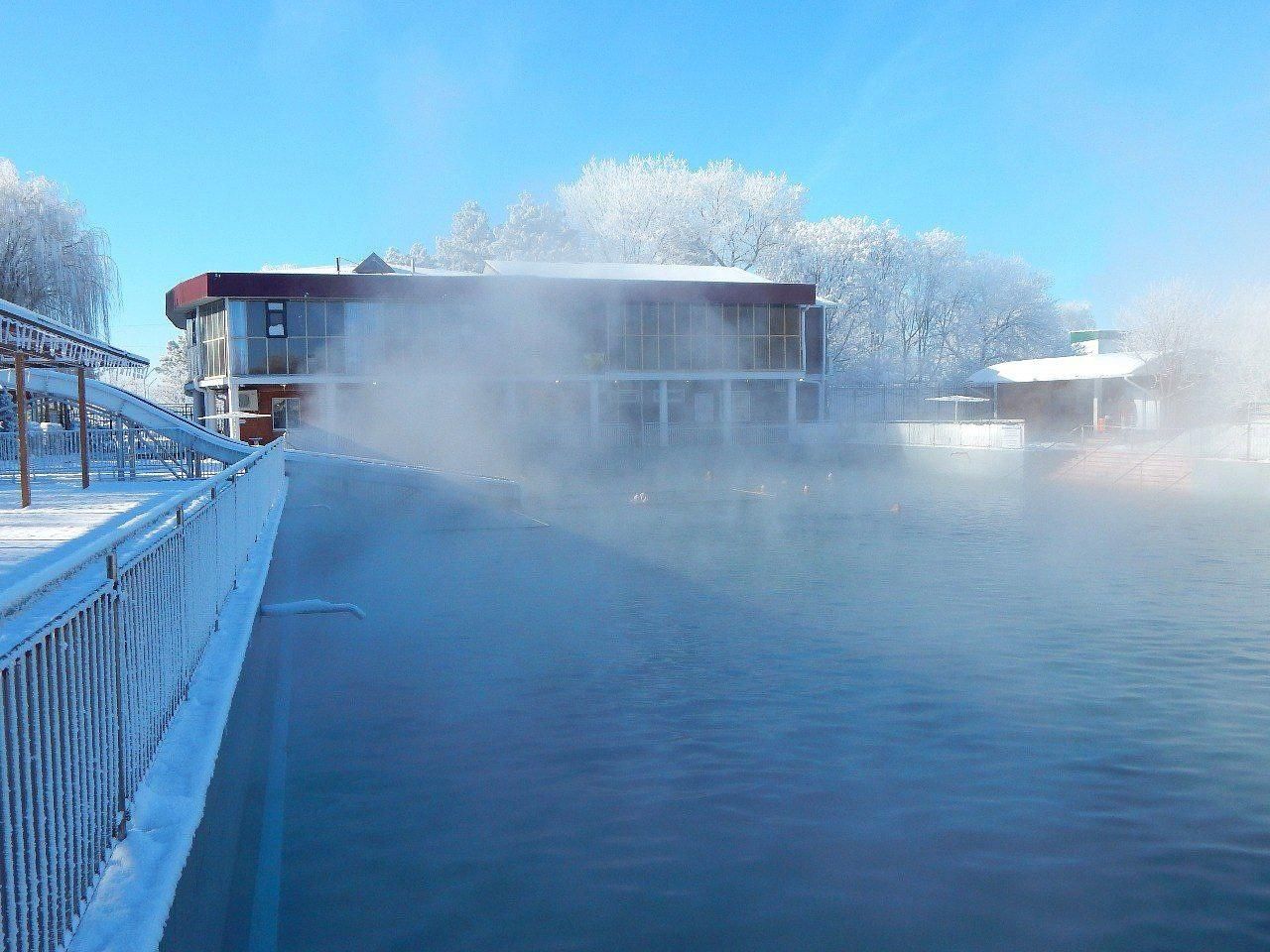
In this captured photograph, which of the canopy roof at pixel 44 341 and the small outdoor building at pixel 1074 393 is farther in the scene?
the small outdoor building at pixel 1074 393

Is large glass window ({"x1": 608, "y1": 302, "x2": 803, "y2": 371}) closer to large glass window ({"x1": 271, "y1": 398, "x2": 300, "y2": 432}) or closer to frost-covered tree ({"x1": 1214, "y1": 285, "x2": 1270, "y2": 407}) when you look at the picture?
large glass window ({"x1": 271, "y1": 398, "x2": 300, "y2": 432})

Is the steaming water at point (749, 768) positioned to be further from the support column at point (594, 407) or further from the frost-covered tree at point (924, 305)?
the frost-covered tree at point (924, 305)

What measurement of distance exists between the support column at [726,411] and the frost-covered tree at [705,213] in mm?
22502

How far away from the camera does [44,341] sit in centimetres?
1234

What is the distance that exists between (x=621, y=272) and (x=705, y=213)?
1922 cm

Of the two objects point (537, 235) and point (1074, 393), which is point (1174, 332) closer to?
point (1074, 393)

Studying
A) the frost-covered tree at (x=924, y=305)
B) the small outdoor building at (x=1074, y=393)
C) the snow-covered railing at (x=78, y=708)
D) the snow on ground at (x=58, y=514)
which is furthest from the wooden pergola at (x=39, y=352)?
the frost-covered tree at (x=924, y=305)

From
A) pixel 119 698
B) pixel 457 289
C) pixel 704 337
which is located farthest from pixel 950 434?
pixel 119 698

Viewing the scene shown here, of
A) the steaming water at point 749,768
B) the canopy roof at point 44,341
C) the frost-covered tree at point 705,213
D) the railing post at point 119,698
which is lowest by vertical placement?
the steaming water at point 749,768

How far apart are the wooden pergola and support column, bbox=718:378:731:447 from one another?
27.7m

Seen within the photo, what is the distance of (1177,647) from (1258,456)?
2277 centimetres

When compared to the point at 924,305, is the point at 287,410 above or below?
below

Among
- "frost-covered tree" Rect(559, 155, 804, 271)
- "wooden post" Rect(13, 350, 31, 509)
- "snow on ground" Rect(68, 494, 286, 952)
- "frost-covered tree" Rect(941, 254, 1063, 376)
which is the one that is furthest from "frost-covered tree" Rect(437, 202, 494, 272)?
"snow on ground" Rect(68, 494, 286, 952)

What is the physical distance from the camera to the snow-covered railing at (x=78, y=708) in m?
2.84
